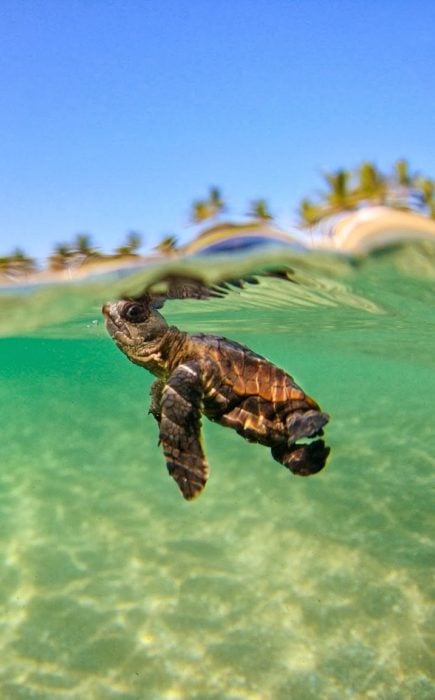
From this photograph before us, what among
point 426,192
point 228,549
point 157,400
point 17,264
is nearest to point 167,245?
point 157,400

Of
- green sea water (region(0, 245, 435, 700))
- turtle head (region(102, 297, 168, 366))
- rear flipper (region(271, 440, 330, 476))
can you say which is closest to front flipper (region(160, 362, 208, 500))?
turtle head (region(102, 297, 168, 366))

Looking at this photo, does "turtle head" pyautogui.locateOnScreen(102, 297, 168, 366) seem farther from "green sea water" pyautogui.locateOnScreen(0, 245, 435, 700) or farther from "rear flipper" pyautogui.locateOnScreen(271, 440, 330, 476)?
"green sea water" pyautogui.locateOnScreen(0, 245, 435, 700)

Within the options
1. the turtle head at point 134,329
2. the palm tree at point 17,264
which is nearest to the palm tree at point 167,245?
the turtle head at point 134,329

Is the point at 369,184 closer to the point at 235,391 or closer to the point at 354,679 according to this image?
the point at 235,391

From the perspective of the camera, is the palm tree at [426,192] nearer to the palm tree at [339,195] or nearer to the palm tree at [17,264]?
the palm tree at [339,195]

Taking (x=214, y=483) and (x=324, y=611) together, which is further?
(x=214, y=483)

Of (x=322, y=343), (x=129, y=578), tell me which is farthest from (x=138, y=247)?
(x=322, y=343)
